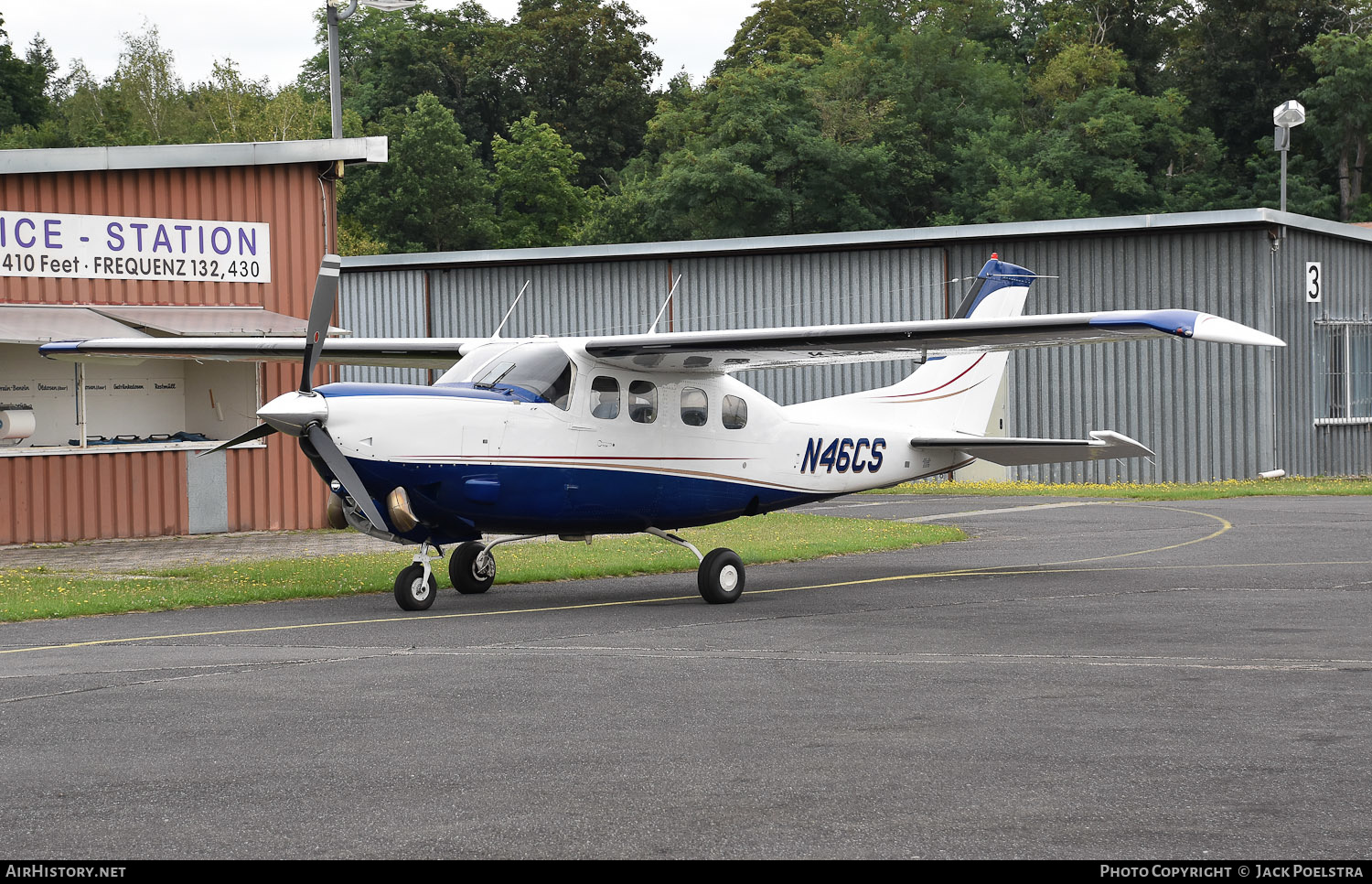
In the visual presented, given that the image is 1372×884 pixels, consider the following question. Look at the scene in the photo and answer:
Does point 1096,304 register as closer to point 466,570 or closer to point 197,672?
point 466,570

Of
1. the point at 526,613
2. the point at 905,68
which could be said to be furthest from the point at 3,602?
the point at 905,68

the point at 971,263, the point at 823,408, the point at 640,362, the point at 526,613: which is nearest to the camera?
the point at 526,613

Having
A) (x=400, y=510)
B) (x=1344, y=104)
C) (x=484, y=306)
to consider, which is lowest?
(x=400, y=510)

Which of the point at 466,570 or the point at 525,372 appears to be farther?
the point at 466,570

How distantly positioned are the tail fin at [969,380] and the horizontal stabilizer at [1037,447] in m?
0.36

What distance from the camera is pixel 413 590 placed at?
1241 cm

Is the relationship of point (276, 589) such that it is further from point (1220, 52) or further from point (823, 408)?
point (1220, 52)

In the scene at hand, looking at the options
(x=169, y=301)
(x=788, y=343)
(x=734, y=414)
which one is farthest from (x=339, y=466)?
(x=169, y=301)

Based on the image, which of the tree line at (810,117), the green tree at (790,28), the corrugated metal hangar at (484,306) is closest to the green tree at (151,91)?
the tree line at (810,117)

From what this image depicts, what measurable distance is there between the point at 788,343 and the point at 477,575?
3650mm

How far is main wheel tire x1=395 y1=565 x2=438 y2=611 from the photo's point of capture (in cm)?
1240

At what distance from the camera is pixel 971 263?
94.6ft

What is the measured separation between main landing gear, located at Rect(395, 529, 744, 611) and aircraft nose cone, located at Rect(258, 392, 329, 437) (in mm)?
1576

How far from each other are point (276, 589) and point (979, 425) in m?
7.98
